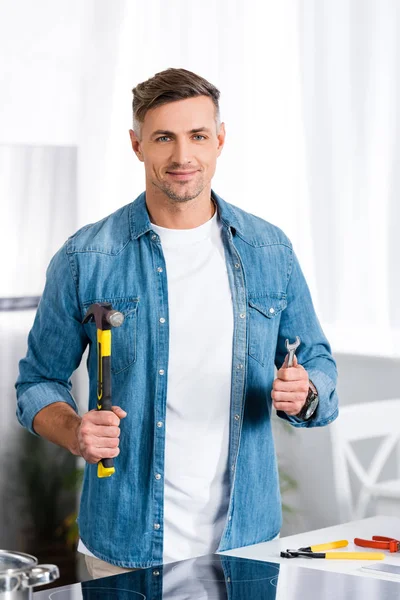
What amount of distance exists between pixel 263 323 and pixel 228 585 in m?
0.71

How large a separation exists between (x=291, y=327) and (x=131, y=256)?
1.40 ft

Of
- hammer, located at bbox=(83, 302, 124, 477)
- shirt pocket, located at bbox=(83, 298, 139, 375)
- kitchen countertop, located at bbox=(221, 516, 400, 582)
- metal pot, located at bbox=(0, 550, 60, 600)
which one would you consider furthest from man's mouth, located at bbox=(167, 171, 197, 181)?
metal pot, located at bbox=(0, 550, 60, 600)

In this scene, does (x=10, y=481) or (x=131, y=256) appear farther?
(x=10, y=481)

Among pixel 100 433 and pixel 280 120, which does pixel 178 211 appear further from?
pixel 280 120

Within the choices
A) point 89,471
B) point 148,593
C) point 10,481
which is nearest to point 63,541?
point 10,481

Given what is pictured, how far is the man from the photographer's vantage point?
2148 millimetres

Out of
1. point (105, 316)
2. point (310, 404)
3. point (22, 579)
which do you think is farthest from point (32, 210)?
point (22, 579)

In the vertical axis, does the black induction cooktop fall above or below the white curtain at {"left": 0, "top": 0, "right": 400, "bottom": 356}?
below

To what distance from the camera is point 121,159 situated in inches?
164

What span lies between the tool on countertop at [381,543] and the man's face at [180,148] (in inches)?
33.0

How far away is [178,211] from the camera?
229 cm

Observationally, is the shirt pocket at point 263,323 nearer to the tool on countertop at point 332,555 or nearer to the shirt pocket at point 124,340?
the shirt pocket at point 124,340

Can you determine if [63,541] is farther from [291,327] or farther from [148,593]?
[148,593]

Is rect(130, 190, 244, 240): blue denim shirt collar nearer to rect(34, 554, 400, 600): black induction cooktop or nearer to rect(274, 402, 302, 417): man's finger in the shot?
rect(274, 402, 302, 417): man's finger
